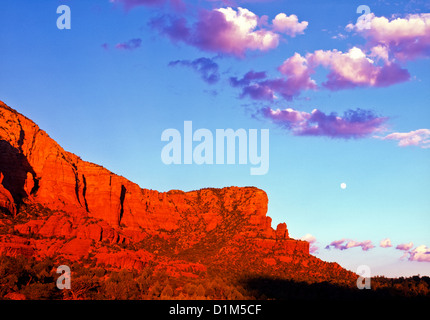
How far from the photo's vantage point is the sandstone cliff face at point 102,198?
82.4 metres

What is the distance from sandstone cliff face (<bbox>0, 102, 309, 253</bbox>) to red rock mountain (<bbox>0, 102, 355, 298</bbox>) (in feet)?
0.65

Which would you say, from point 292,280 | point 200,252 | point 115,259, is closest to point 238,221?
point 200,252

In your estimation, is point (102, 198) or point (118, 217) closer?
point (102, 198)

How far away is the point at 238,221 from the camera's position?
361ft

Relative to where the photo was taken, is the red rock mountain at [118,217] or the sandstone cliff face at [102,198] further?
the sandstone cliff face at [102,198]

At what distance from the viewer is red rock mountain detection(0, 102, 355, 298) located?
7169 cm

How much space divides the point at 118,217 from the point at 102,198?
6.09 metres

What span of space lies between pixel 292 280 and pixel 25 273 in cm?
4178

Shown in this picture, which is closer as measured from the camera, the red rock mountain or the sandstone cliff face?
the red rock mountain

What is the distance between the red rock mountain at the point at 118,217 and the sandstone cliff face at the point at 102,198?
0.20m

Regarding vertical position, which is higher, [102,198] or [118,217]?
[102,198]

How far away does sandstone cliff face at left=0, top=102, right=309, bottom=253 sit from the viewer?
270 feet

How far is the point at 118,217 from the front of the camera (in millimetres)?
105000
